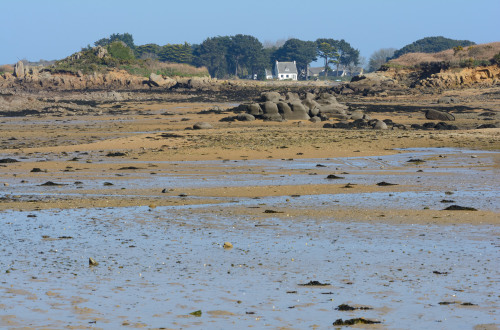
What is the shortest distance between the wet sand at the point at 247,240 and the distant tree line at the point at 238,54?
407 feet

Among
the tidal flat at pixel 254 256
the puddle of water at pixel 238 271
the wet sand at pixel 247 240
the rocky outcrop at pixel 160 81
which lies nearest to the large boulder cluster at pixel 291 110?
the wet sand at pixel 247 240

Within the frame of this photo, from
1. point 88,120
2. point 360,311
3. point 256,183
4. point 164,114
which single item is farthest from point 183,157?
point 164,114

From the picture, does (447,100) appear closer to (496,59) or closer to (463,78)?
(463,78)

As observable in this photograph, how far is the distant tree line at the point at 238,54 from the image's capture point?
145m

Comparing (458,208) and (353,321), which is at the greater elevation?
(353,321)

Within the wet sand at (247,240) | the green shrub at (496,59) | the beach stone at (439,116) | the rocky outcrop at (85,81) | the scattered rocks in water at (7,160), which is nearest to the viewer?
the wet sand at (247,240)

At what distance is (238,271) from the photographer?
320 inches

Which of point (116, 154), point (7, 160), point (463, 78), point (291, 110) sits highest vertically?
point (463, 78)

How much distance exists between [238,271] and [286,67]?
141218mm

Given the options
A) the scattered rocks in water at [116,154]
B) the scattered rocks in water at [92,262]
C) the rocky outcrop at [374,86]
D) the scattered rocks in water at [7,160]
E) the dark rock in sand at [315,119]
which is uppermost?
the rocky outcrop at [374,86]

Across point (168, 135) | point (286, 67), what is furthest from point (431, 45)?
point (168, 135)

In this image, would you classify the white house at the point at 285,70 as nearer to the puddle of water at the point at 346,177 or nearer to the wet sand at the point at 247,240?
the wet sand at the point at 247,240

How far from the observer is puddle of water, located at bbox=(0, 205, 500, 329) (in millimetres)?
6340

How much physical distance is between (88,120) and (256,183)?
28.2 meters
